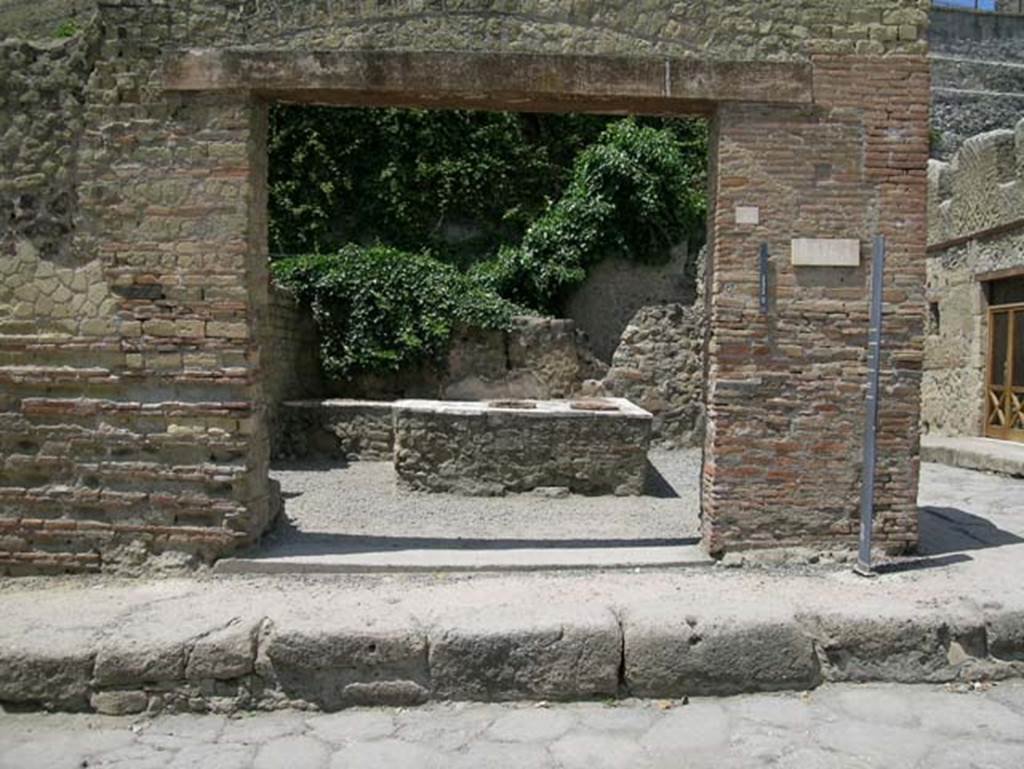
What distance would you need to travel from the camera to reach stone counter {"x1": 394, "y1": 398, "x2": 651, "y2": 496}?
8.60 m

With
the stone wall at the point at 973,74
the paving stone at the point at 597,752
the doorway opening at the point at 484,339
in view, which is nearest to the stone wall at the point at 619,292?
the doorway opening at the point at 484,339

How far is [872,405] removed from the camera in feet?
16.9

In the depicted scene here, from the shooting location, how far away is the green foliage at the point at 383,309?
1241 cm

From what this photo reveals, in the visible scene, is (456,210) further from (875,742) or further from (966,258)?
(875,742)

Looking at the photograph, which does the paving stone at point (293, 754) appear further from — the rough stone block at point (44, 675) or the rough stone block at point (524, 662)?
the rough stone block at point (44, 675)

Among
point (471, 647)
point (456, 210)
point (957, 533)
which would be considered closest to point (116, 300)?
point (471, 647)

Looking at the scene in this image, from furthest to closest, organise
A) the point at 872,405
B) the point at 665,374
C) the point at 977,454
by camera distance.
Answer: the point at 665,374 < the point at 977,454 < the point at 872,405

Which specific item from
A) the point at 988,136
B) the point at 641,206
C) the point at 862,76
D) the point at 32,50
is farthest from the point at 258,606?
the point at 988,136

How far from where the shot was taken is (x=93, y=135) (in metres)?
5.17

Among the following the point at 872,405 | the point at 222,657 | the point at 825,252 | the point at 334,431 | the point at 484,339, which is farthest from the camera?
the point at 484,339

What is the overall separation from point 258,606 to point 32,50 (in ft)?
12.6

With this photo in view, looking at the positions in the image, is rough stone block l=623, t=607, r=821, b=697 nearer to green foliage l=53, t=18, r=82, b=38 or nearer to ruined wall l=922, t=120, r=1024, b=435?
ruined wall l=922, t=120, r=1024, b=435

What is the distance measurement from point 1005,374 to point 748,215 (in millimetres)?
9482

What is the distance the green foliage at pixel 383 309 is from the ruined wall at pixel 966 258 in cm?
735
